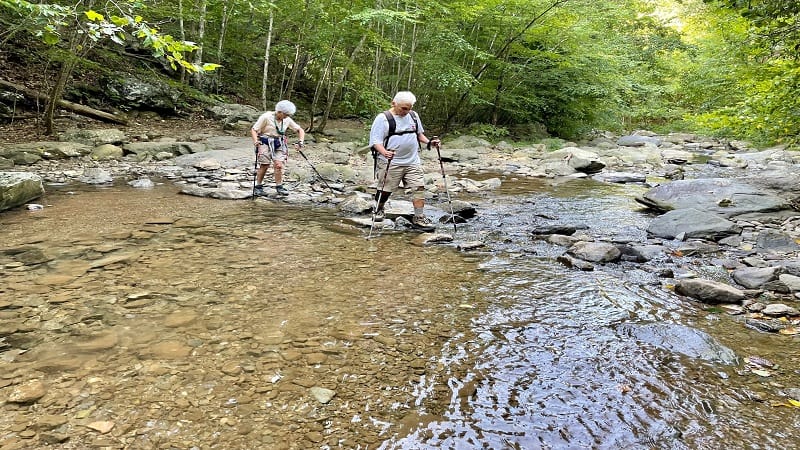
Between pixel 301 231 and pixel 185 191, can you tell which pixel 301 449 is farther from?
pixel 185 191

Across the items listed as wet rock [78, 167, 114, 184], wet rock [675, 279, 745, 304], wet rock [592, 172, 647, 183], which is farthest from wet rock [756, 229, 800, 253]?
wet rock [78, 167, 114, 184]

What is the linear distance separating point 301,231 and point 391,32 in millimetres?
14318

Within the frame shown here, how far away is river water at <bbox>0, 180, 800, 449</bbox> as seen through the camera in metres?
2.69

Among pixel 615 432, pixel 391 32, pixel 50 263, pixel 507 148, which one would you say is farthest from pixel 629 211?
pixel 391 32

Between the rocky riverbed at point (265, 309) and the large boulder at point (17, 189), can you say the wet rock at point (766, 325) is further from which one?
the large boulder at point (17, 189)

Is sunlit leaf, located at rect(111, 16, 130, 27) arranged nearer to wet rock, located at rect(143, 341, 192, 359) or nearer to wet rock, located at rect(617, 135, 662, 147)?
wet rock, located at rect(143, 341, 192, 359)

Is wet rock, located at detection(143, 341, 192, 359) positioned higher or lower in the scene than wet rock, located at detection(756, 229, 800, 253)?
lower

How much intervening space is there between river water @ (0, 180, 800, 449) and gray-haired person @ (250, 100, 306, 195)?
3.64 metres

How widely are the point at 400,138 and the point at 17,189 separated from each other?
234 inches

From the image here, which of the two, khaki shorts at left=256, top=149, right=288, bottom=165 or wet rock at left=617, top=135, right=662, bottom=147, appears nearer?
khaki shorts at left=256, top=149, right=288, bottom=165

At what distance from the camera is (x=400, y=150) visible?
24.3 feet

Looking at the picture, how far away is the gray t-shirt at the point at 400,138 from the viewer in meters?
7.06

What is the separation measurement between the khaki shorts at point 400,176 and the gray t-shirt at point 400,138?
0.27 feet

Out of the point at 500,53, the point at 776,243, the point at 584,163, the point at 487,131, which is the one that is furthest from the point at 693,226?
the point at 500,53
